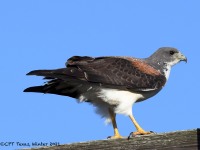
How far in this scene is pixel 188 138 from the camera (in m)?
3.66

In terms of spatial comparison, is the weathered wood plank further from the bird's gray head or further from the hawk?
the bird's gray head

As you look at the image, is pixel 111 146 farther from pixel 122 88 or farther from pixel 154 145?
pixel 122 88

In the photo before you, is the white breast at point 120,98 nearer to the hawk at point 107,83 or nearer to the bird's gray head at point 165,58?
the hawk at point 107,83

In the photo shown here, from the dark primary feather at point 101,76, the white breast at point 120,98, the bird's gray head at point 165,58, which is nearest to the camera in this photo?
the dark primary feather at point 101,76

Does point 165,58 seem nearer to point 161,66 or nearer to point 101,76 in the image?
point 161,66

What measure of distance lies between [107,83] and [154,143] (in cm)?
357

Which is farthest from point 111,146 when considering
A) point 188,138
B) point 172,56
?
point 172,56

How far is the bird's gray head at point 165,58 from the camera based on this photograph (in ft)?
28.3

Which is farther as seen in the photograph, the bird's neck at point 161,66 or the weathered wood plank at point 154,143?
the bird's neck at point 161,66

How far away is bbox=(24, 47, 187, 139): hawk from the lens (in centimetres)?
714

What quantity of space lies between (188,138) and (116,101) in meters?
3.69

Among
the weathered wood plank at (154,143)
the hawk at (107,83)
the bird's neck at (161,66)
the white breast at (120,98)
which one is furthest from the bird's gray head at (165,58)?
the weathered wood plank at (154,143)

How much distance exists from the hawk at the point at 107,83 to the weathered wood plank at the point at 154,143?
278 cm

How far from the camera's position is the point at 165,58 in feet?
29.1
